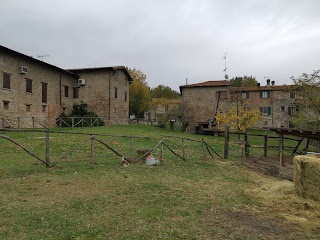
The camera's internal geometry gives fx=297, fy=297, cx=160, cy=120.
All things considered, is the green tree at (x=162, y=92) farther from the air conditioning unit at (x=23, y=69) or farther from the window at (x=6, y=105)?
the window at (x=6, y=105)

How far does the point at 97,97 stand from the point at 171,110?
9271mm

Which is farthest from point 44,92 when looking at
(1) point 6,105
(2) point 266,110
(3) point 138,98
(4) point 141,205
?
(2) point 266,110

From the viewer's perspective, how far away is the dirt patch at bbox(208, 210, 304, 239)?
16.7 ft

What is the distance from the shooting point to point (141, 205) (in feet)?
21.3

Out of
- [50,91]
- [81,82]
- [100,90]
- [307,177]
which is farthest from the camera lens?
[100,90]

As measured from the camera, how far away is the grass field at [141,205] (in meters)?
5.04

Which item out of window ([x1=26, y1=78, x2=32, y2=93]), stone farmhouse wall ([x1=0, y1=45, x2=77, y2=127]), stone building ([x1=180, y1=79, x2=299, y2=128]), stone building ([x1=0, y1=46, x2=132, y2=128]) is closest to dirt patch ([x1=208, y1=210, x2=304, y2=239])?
stone building ([x1=0, y1=46, x2=132, y2=128])

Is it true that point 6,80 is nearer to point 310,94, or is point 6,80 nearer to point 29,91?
point 29,91

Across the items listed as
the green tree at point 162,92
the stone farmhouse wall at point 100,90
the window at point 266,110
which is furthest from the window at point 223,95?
the green tree at point 162,92

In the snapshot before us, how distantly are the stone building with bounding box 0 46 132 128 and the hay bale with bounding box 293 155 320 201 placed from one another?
21.5m

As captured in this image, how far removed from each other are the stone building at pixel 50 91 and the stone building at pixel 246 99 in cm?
1031

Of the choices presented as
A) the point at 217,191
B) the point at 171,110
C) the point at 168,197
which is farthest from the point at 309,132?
the point at 171,110

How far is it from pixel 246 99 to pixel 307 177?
138ft

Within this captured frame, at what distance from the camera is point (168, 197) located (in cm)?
726
